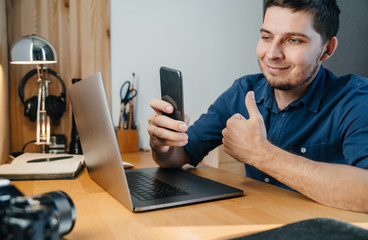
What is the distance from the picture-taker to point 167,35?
1.72m

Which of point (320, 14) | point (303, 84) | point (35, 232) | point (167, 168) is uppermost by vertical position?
point (320, 14)

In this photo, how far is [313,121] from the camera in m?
1.01

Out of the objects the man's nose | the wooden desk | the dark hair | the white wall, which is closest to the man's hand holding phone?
the wooden desk

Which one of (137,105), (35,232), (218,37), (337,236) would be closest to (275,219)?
(337,236)

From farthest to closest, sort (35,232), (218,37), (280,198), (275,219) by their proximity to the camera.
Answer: (218,37), (280,198), (275,219), (35,232)

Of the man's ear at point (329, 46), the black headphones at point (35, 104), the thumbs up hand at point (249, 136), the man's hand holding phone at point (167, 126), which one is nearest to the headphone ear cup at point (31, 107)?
the black headphones at point (35, 104)

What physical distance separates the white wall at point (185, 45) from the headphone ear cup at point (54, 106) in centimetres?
26

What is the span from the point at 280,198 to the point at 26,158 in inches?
34.5

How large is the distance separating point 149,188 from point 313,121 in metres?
0.56

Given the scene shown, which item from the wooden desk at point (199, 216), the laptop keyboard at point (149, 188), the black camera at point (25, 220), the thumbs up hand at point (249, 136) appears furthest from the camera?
the thumbs up hand at point (249, 136)

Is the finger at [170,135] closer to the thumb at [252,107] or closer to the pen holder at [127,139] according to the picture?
the thumb at [252,107]

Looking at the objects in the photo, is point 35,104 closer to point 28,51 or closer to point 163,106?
point 28,51

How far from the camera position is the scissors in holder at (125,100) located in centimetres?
158

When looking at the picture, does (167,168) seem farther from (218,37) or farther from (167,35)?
(218,37)
